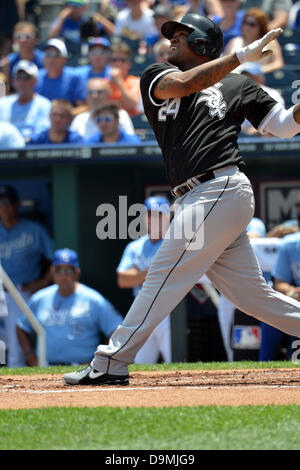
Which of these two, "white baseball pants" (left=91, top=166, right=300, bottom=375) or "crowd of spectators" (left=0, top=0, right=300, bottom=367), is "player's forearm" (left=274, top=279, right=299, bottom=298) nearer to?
"crowd of spectators" (left=0, top=0, right=300, bottom=367)

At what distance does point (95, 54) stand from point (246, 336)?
4539mm

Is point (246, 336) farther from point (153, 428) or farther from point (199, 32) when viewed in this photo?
point (153, 428)

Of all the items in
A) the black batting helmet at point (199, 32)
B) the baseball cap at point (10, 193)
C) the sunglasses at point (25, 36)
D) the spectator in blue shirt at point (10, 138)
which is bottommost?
the baseball cap at point (10, 193)

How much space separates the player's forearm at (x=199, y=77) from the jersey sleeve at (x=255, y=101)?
302 millimetres

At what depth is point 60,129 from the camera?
357 inches

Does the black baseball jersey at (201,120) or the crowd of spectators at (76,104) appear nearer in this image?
the black baseball jersey at (201,120)

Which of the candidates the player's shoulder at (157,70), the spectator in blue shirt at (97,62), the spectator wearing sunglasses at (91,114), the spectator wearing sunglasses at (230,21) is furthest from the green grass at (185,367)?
the spectator wearing sunglasses at (230,21)

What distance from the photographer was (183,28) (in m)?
4.70

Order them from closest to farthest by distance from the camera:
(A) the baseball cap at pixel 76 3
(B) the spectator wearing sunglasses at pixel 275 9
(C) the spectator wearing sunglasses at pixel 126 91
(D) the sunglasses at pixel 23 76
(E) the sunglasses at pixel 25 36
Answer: (C) the spectator wearing sunglasses at pixel 126 91 < (D) the sunglasses at pixel 23 76 < (B) the spectator wearing sunglasses at pixel 275 9 < (E) the sunglasses at pixel 25 36 < (A) the baseball cap at pixel 76 3

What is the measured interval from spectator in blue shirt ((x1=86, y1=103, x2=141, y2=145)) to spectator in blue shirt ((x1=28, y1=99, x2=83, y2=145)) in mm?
304

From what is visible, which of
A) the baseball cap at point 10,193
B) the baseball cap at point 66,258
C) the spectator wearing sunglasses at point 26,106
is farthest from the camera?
the spectator wearing sunglasses at point 26,106

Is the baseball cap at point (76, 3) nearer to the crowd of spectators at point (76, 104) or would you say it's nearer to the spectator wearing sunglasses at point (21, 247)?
the crowd of spectators at point (76, 104)

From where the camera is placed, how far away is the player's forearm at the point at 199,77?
4.34 metres

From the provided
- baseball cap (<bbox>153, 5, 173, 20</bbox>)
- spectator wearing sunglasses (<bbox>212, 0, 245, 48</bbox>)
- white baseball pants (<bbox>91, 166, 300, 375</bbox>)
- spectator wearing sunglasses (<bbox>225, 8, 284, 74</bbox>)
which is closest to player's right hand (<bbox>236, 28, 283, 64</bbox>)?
white baseball pants (<bbox>91, 166, 300, 375</bbox>)
